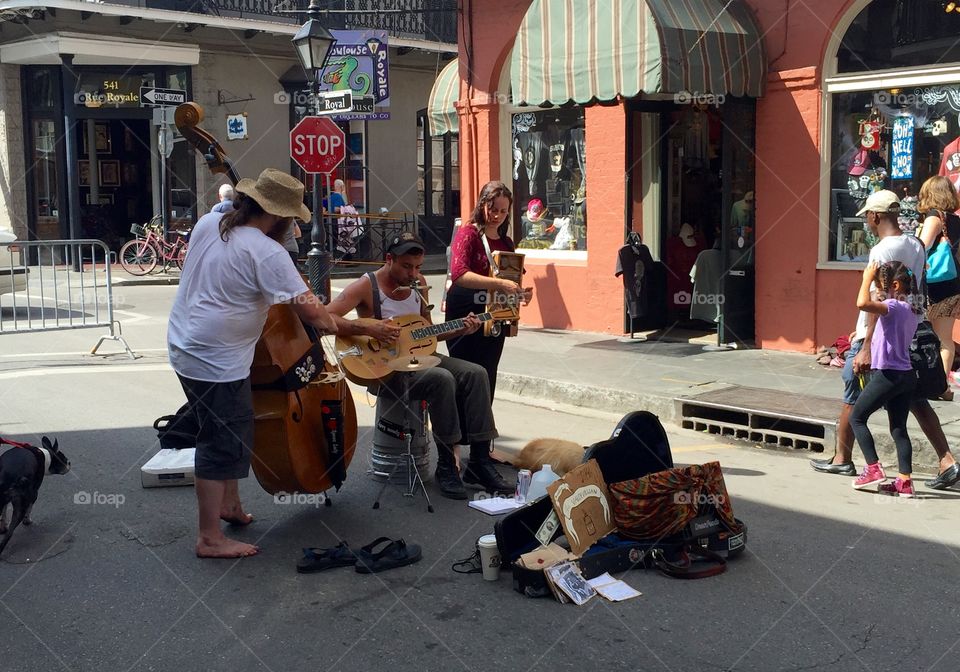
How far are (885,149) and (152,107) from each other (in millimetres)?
18573

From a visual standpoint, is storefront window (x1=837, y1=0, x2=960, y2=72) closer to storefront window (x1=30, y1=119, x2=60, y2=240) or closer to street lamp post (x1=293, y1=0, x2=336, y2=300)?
street lamp post (x1=293, y1=0, x2=336, y2=300)

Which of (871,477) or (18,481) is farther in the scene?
(871,477)

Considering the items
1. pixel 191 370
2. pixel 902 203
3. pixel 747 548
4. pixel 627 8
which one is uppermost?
pixel 627 8

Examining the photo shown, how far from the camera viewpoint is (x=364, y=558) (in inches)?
202

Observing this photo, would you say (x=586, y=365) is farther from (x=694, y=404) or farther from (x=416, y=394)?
(x=416, y=394)

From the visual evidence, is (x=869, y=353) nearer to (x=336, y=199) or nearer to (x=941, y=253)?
(x=941, y=253)

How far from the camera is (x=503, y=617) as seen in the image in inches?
179

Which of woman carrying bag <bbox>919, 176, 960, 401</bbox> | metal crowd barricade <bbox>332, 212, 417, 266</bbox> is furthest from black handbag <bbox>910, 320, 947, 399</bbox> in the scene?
metal crowd barricade <bbox>332, 212, 417, 266</bbox>

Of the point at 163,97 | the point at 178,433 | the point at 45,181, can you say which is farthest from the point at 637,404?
the point at 45,181

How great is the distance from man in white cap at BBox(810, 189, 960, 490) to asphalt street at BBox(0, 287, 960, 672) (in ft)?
0.67

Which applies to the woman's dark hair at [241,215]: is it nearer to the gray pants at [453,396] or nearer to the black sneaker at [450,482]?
the gray pants at [453,396]

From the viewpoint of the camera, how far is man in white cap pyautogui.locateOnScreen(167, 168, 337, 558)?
16.6ft

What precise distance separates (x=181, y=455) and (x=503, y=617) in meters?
3.04

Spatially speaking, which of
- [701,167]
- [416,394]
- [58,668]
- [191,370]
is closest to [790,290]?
[701,167]
